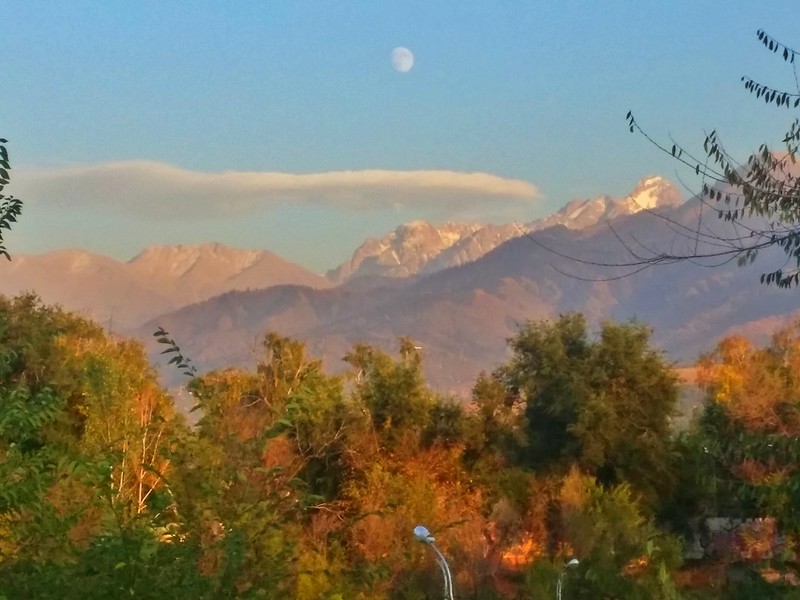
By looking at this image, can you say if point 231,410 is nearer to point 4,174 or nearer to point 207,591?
point 207,591

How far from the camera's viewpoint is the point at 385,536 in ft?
79.3

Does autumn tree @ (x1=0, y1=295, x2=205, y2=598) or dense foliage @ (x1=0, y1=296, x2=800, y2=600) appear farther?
dense foliage @ (x1=0, y1=296, x2=800, y2=600)

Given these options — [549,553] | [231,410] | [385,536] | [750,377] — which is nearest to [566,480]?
[549,553]

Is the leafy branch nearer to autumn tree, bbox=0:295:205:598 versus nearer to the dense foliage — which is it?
the dense foliage

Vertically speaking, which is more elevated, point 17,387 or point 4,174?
point 4,174

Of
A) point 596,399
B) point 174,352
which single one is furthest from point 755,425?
point 174,352

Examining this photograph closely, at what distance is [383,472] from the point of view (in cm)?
2964

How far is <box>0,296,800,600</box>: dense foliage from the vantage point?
19.8 feet

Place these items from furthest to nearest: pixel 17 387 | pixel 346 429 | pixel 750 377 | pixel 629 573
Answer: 1. pixel 750 377
2. pixel 346 429
3. pixel 629 573
4. pixel 17 387

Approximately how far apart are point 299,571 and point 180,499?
89 centimetres

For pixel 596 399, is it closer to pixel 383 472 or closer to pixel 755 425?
pixel 755 425

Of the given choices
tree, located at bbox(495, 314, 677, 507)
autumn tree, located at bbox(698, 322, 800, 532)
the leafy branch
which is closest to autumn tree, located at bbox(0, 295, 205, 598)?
the leafy branch

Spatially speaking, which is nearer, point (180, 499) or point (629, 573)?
point (180, 499)

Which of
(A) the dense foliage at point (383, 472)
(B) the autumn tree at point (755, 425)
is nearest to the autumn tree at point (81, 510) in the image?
(A) the dense foliage at point (383, 472)
